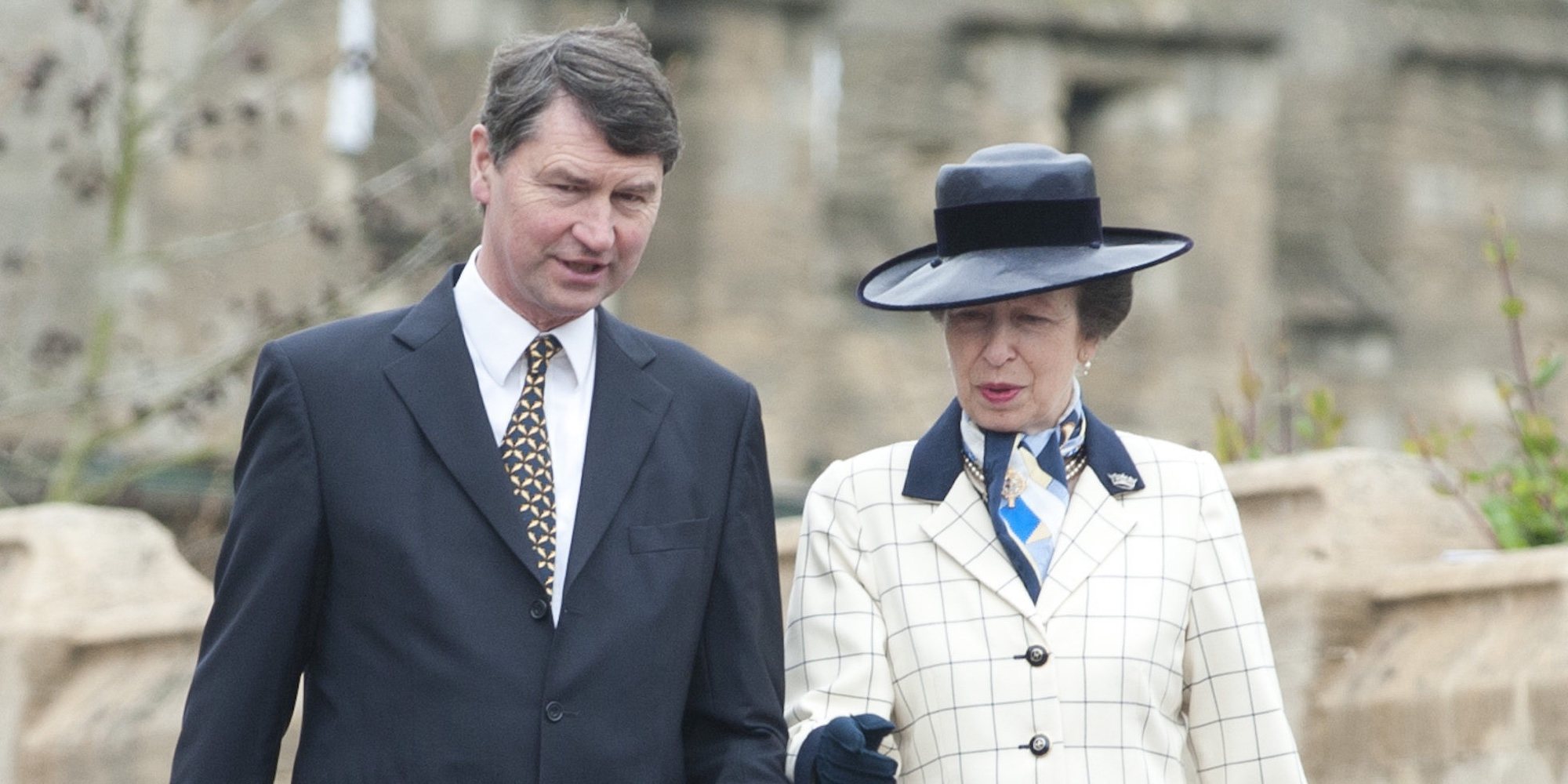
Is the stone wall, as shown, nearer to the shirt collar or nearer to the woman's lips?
the shirt collar

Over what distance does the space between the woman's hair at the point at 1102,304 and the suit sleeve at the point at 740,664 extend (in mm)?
496

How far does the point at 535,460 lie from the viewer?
3.03 metres

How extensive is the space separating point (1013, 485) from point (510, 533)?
2.27 feet

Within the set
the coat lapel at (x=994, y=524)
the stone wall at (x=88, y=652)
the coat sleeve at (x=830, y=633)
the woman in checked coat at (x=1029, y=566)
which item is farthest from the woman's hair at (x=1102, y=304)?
the stone wall at (x=88, y=652)

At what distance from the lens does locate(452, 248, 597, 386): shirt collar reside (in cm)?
309

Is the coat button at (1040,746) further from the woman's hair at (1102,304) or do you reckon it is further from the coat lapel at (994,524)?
the woman's hair at (1102,304)

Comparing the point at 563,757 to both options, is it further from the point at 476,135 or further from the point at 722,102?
the point at 722,102

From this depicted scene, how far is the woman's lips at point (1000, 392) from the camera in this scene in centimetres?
315

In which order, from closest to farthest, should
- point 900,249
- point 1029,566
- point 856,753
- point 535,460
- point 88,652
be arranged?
point 856,753
point 535,460
point 1029,566
point 88,652
point 900,249

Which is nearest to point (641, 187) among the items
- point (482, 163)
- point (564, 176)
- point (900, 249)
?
point (564, 176)

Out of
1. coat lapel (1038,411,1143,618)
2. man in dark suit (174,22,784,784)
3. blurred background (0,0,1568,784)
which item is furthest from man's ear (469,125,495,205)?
blurred background (0,0,1568,784)

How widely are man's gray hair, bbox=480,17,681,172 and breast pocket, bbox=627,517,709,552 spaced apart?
0.46 metres

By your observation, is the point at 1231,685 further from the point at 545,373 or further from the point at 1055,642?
the point at 545,373

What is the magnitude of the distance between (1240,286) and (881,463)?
964cm
